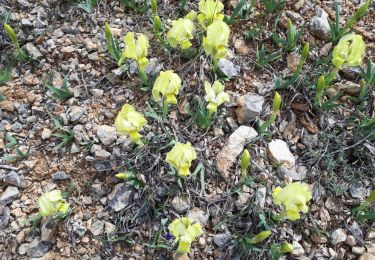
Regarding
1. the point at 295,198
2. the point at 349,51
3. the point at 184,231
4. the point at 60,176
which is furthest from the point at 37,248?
the point at 349,51

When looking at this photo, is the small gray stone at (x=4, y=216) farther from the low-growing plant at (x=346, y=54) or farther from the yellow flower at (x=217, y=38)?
the low-growing plant at (x=346, y=54)

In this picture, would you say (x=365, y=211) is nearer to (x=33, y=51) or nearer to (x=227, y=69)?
(x=227, y=69)

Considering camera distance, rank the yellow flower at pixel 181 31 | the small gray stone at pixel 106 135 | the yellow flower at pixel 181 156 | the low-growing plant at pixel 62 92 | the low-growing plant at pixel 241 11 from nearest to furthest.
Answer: the yellow flower at pixel 181 156, the yellow flower at pixel 181 31, the small gray stone at pixel 106 135, the low-growing plant at pixel 62 92, the low-growing plant at pixel 241 11

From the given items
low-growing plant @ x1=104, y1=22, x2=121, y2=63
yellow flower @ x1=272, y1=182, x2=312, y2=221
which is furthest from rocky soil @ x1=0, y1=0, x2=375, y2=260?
yellow flower @ x1=272, y1=182, x2=312, y2=221

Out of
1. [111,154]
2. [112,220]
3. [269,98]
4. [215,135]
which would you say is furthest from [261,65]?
[112,220]

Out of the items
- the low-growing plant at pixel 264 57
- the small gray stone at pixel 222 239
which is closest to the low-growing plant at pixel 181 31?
the low-growing plant at pixel 264 57

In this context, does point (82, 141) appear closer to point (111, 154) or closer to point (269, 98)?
point (111, 154)
